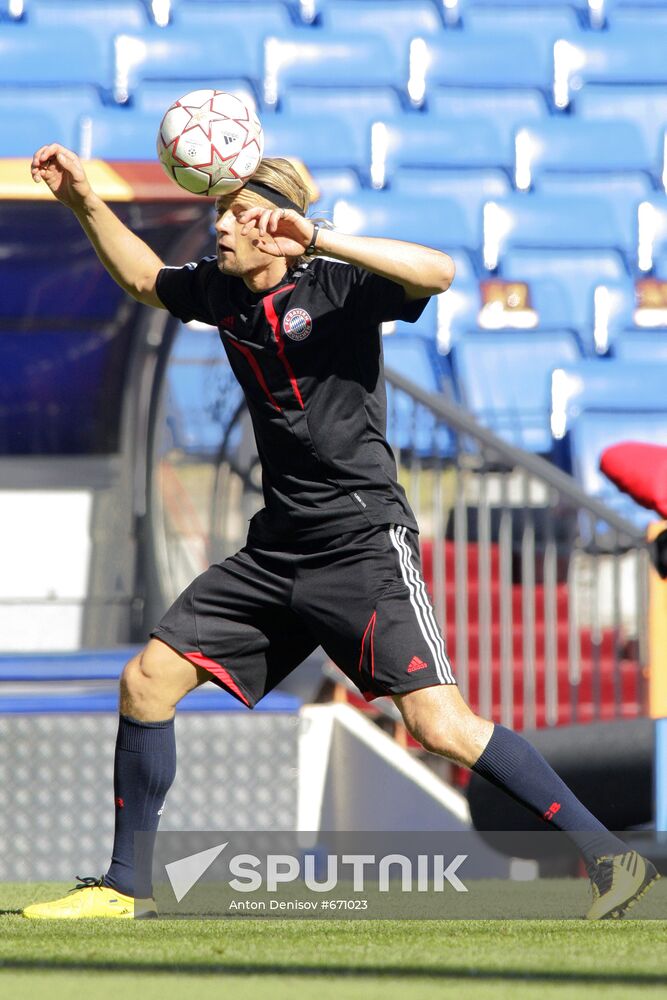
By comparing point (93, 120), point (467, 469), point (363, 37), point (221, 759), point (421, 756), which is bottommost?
point (421, 756)

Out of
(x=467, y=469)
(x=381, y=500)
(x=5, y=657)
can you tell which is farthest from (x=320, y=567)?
(x=467, y=469)

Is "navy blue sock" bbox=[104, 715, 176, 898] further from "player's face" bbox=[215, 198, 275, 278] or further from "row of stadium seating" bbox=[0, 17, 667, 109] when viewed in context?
"row of stadium seating" bbox=[0, 17, 667, 109]

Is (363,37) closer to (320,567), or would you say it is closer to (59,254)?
(59,254)

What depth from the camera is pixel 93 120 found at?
11430 mm

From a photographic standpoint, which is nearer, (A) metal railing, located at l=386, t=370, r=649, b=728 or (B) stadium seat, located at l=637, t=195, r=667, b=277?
(A) metal railing, located at l=386, t=370, r=649, b=728

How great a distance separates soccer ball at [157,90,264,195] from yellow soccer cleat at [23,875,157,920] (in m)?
1.69

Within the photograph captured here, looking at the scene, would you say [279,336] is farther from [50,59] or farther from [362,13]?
[362,13]

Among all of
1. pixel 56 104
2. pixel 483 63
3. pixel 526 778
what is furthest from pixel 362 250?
pixel 483 63

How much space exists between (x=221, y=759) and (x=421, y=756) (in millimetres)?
2123

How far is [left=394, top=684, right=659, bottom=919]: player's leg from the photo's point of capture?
3.33 metres

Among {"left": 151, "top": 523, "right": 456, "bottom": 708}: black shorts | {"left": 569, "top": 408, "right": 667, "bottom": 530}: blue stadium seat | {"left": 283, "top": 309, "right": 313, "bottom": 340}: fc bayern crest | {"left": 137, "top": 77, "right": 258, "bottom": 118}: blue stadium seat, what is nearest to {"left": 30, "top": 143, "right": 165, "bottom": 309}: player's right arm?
{"left": 283, "top": 309, "right": 313, "bottom": 340}: fc bayern crest

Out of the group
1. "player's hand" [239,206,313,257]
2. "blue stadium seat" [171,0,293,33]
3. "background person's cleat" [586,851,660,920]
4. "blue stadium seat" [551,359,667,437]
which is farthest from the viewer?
"blue stadium seat" [171,0,293,33]

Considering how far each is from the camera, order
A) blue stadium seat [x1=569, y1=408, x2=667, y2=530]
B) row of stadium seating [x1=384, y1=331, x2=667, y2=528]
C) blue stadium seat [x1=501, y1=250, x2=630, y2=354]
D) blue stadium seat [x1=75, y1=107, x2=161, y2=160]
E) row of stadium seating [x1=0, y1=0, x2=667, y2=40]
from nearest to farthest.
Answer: blue stadium seat [x1=569, y1=408, x2=667, y2=530] < row of stadium seating [x1=384, y1=331, x2=667, y2=528] < blue stadium seat [x1=75, y1=107, x2=161, y2=160] < blue stadium seat [x1=501, y1=250, x2=630, y2=354] < row of stadium seating [x1=0, y1=0, x2=667, y2=40]

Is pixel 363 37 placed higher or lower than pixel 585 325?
higher
